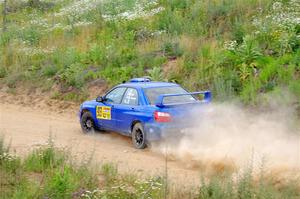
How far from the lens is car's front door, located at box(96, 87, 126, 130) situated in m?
13.9

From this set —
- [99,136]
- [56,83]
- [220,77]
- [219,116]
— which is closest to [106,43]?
[56,83]

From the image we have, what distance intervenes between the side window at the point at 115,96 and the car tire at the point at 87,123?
3.00 ft

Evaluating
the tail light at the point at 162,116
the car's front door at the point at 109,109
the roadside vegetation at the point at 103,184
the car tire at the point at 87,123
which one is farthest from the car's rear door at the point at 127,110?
the roadside vegetation at the point at 103,184

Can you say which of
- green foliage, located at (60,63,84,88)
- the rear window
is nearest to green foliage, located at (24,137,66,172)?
the rear window

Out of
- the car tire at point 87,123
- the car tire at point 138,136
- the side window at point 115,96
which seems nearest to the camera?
the car tire at point 138,136

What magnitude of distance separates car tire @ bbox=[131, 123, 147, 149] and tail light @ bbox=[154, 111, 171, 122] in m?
0.59

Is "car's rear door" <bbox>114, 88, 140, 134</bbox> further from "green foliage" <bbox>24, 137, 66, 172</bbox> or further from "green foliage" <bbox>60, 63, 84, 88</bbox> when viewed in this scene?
"green foliage" <bbox>60, 63, 84, 88</bbox>

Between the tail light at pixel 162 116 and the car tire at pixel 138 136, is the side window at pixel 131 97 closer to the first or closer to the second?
the car tire at pixel 138 136

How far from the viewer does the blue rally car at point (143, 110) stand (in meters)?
12.1

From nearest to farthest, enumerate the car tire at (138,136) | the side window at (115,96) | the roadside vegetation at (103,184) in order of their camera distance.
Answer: the roadside vegetation at (103,184) < the car tire at (138,136) < the side window at (115,96)

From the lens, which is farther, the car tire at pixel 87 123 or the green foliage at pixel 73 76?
the green foliage at pixel 73 76

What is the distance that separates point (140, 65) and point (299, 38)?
5.45 metres

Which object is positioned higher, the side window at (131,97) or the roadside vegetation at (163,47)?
the roadside vegetation at (163,47)

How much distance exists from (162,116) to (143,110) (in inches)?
28.0
